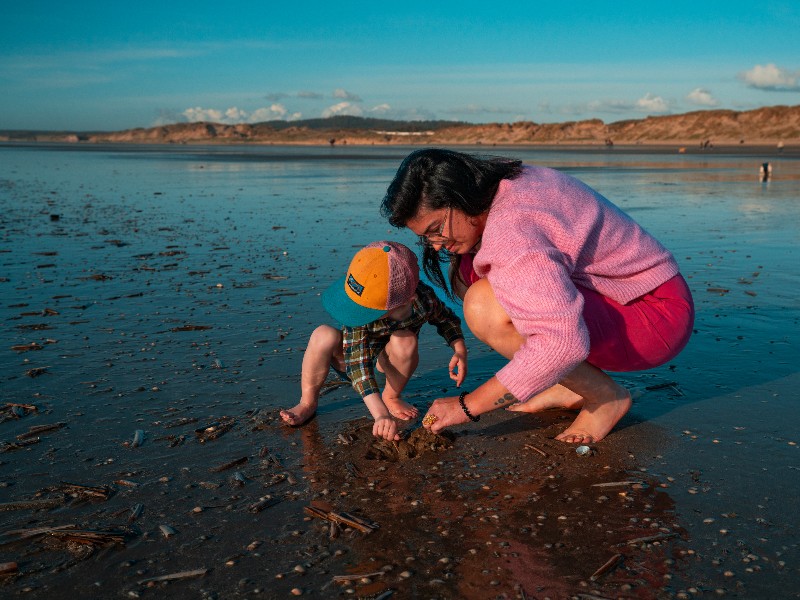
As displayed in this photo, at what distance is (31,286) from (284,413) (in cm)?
448

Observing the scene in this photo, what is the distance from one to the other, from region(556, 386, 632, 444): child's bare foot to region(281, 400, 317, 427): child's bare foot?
1.33 m

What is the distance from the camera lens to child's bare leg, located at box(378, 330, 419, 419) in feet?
12.8

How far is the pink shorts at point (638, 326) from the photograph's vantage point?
3.41 metres

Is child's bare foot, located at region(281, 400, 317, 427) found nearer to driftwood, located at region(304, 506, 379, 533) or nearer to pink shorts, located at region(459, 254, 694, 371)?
driftwood, located at region(304, 506, 379, 533)

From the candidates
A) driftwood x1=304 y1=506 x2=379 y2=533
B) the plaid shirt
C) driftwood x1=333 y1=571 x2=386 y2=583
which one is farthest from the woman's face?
driftwood x1=333 y1=571 x2=386 y2=583

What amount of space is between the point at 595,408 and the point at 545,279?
3.52 feet

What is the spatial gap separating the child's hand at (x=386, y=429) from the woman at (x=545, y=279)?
182 millimetres

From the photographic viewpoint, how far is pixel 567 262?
3.17 meters

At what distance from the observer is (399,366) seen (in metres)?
3.99

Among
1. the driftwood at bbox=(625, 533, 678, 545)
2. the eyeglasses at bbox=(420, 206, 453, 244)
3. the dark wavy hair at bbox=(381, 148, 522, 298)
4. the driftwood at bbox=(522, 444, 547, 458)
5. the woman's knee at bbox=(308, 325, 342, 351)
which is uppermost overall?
the dark wavy hair at bbox=(381, 148, 522, 298)

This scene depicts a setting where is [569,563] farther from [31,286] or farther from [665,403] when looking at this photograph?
[31,286]

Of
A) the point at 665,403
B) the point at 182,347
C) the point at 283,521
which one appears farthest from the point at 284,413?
the point at 665,403

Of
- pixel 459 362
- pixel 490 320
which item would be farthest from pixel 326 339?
pixel 490 320

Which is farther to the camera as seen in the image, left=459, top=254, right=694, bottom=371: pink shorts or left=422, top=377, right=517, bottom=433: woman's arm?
Answer: left=459, top=254, right=694, bottom=371: pink shorts
